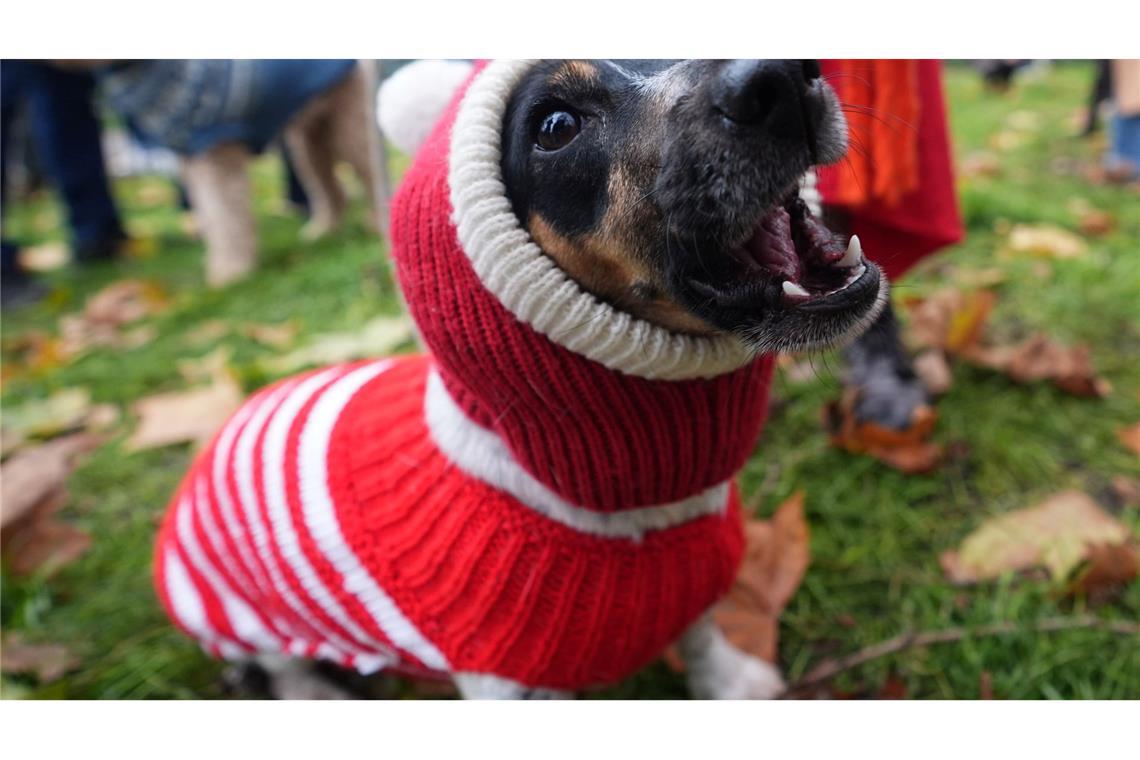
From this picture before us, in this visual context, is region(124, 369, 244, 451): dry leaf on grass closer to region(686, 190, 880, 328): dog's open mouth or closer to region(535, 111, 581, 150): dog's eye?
region(535, 111, 581, 150): dog's eye

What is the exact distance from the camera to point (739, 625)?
126cm

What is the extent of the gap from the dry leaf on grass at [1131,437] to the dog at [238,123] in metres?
2.18

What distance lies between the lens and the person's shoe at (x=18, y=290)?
3.37 meters

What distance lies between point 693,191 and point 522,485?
0.41 metres

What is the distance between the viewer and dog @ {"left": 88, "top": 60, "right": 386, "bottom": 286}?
286 cm

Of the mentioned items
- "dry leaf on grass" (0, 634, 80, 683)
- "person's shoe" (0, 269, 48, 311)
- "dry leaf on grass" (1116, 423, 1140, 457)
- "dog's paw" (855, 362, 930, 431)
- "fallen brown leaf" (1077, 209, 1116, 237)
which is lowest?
"person's shoe" (0, 269, 48, 311)

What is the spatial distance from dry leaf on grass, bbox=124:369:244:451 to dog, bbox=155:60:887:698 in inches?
33.3

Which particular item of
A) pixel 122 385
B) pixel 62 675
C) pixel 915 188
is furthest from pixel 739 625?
pixel 122 385

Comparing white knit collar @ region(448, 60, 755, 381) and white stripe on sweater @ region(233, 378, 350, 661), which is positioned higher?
white knit collar @ region(448, 60, 755, 381)

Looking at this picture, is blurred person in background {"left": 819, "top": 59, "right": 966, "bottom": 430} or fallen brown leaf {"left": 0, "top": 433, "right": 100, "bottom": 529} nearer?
blurred person in background {"left": 819, "top": 59, "right": 966, "bottom": 430}

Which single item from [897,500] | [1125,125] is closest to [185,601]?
[897,500]

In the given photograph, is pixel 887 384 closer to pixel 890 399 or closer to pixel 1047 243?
pixel 890 399

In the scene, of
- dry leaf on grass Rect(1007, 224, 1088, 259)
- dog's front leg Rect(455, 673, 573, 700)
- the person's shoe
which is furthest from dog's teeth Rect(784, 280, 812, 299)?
the person's shoe

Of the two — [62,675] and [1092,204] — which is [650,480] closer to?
[62,675]
